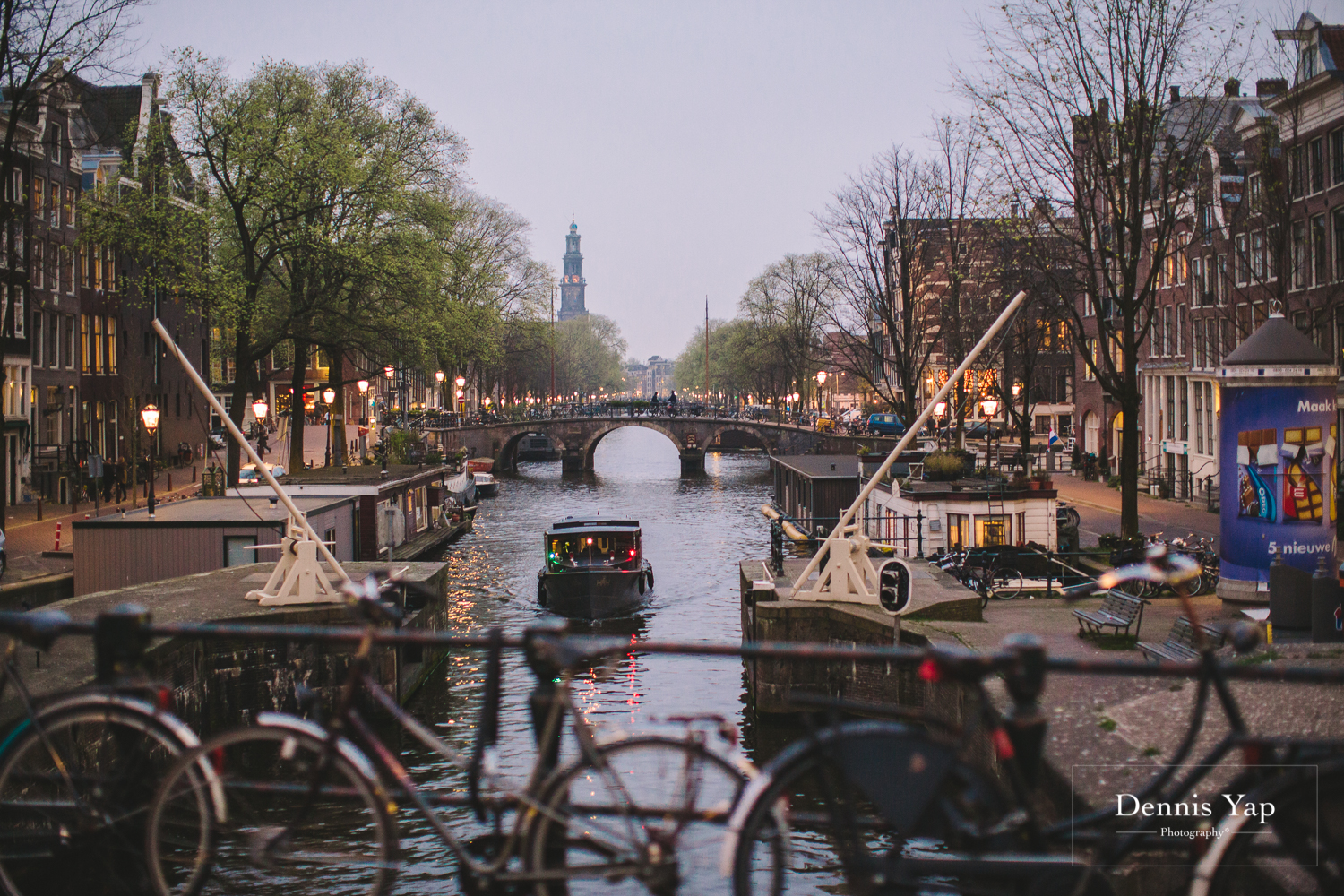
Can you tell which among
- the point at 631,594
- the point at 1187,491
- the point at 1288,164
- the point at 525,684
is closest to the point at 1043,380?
the point at 1187,491

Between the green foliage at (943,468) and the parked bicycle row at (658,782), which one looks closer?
the parked bicycle row at (658,782)

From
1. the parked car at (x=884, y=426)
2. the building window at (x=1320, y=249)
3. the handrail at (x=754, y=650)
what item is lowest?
the handrail at (x=754, y=650)

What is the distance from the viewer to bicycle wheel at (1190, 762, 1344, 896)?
4.11m

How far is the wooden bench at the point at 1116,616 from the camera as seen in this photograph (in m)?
17.1

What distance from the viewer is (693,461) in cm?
9456

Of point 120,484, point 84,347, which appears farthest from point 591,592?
point 84,347

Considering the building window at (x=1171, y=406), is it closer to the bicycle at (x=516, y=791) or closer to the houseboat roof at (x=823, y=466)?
the houseboat roof at (x=823, y=466)

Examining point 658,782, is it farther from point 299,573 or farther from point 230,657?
point 299,573

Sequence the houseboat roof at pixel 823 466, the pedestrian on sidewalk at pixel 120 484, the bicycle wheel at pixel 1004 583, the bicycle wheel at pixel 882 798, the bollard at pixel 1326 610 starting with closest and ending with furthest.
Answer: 1. the bicycle wheel at pixel 882 798
2. the bollard at pixel 1326 610
3. the bicycle wheel at pixel 1004 583
4. the houseboat roof at pixel 823 466
5. the pedestrian on sidewalk at pixel 120 484

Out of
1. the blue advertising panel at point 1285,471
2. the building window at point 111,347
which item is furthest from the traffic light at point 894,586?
the building window at point 111,347

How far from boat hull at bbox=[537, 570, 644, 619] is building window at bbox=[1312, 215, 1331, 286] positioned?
21476 mm

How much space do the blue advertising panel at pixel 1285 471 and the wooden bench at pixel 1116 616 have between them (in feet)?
9.37

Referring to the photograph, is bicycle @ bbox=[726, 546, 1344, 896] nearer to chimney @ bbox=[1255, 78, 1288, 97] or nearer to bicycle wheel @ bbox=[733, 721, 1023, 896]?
bicycle wheel @ bbox=[733, 721, 1023, 896]

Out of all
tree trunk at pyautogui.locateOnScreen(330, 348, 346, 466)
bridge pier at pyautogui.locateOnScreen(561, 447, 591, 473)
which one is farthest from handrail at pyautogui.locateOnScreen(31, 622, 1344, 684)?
bridge pier at pyautogui.locateOnScreen(561, 447, 591, 473)
